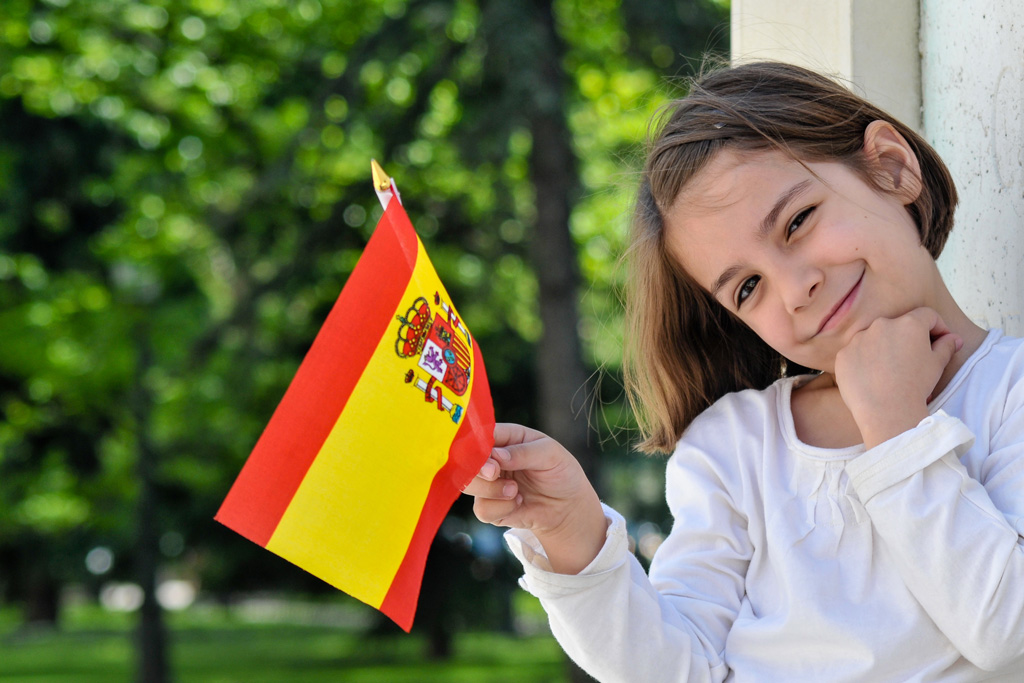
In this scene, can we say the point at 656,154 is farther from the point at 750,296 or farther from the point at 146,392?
the point at 146,392

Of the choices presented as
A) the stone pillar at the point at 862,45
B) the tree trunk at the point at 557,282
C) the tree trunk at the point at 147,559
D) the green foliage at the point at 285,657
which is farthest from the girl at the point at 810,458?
the green foliage at the point at 285,657

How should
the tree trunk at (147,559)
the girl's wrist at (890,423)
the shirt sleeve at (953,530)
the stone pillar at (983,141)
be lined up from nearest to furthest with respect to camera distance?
the shirt sleeve at (953,530) < the girl's wrist at (890,423) < the stone pillar at (983,141) < the tree trunk at (147,559)

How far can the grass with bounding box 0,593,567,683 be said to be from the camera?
1069 cm

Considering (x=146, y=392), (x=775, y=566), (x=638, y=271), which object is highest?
(x=638, y=271)

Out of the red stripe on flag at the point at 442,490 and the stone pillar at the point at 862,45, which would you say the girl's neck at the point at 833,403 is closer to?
the red stripe on flag at the point at 442,490

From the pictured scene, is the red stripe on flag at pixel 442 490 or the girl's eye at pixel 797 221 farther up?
the girl's eye at pixel 797 221

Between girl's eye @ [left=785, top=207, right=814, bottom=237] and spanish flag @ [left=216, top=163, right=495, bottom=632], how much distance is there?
0.46m

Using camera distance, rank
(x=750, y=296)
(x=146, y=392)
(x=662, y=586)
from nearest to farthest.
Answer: (x=750, y=296)
(x=662, y=586)
(x=146, y=392)

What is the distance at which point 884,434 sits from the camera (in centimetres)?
122

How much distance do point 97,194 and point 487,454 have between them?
304 inches

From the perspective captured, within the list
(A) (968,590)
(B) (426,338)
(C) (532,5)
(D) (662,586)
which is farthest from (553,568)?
(C) (532,5)

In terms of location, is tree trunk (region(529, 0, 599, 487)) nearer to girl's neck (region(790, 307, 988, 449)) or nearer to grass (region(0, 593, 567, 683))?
grass (region(0, 593, 567, 683))

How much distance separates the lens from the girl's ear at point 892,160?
4.66 feet

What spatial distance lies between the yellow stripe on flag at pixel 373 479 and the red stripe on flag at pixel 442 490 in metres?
0.01
